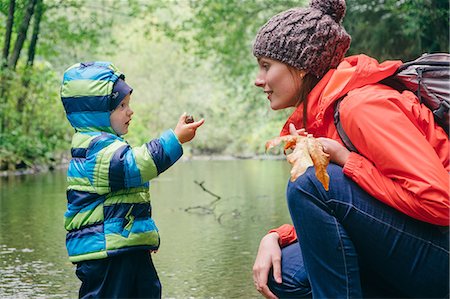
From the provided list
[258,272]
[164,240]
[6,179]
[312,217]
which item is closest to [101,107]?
[258,272]

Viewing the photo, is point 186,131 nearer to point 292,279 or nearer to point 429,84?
point 292,279

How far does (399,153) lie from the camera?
186 cm

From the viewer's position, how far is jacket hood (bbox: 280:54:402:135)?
203 cm

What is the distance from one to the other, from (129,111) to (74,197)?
1.41 feet

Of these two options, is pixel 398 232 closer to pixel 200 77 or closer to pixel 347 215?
pixel 347 215

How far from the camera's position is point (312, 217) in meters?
1.98

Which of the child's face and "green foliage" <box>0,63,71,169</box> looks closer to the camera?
the child's face

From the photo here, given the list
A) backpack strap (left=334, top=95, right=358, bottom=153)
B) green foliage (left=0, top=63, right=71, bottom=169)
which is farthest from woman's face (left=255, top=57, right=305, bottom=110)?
green foliage (left=0, top=63, right=71, bottom=169)

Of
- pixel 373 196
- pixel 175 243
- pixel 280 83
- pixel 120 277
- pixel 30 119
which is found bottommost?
pixel 30 119

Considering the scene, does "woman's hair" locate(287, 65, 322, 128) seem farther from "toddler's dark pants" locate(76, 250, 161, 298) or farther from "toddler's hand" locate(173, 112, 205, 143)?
"toddler's dark pants" locate(76, 250, 161, 298)

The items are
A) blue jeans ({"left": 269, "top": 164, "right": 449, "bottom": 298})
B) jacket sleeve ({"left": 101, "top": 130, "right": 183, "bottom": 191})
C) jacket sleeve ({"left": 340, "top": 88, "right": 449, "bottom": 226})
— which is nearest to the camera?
jacket sleeve ({"left": 340, "top": 88, "right": 449, "bottom": 226})

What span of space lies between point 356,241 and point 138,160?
93 cm

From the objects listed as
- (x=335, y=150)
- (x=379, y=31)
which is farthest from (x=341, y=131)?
(x=379, y=31)

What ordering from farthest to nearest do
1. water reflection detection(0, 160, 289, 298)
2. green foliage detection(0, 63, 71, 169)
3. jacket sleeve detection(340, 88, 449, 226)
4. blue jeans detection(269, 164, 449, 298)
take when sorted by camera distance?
green foliage detection(0, 63, 71, 169)
water reflection detection(0, 160, 289, 298)
blue jeans detection(269, 164, 449, 298)
jacket sleeve detection(340, 88, 449, 226)
